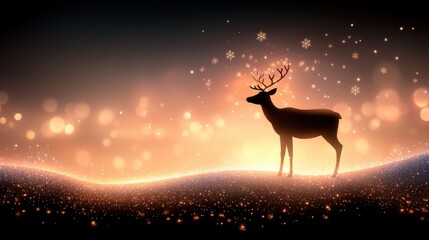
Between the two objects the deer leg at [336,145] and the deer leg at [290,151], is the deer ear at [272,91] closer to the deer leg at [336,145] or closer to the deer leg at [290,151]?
the deer leg at [290,151]

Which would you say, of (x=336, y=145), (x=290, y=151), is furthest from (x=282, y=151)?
(x=336, y=145)

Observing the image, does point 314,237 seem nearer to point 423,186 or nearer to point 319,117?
point 423,186

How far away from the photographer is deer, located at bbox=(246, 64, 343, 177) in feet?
27.4

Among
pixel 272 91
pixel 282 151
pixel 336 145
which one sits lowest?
pixel 282 151

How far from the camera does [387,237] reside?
4.77m

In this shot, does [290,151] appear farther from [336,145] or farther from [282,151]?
[336,145]

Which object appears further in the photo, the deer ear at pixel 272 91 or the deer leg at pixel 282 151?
the deer ear at pixel 272 91

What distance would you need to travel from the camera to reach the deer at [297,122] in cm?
835

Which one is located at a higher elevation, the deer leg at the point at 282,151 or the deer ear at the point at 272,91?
the deer ear at the point at 272,91

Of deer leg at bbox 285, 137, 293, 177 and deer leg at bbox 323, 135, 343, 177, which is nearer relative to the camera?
deer leg at bbox 285, 137, 293, 177

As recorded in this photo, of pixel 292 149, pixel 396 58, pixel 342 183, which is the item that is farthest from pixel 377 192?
pixel 396 58

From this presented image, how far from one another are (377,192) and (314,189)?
1.13m

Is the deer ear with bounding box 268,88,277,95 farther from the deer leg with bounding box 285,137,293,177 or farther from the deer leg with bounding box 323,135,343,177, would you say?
the deer leg with bounding box 323,135,343,177

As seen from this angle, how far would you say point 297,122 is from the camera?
8.38 metres
